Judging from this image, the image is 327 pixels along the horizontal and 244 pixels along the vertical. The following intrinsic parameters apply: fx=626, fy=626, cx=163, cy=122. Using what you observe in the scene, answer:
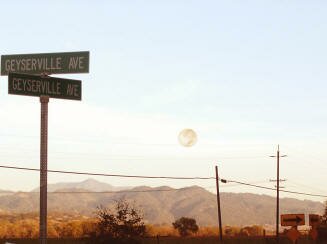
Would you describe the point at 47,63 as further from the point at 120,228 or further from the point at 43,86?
the point at 120,228

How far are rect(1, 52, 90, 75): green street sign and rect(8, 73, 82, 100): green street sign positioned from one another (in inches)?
7.9

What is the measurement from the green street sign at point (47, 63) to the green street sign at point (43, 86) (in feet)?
0.66

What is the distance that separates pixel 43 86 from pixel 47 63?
47 centimetres

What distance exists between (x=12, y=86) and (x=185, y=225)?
124139 mm

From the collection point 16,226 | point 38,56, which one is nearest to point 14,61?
point 38,56

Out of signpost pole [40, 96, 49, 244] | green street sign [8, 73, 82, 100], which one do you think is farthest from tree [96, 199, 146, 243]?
signpost pole [40, 96, 49, 244]

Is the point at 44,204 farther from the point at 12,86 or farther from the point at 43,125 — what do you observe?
the point at 12,86

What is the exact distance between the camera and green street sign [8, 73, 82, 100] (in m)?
11.7

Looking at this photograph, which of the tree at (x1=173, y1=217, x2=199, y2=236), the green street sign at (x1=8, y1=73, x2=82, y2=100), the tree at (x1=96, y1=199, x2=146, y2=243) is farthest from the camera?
the tree at (x1=173, y1=217, x2=199, y2=236)

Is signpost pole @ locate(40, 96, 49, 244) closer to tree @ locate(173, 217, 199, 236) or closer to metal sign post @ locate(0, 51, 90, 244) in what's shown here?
metal sign post @ locate(0, 51, 90, 244)

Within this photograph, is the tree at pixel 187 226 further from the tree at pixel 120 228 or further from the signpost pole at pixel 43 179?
the signpost pole at pixel 43 179

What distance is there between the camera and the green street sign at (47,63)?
39.1 ft

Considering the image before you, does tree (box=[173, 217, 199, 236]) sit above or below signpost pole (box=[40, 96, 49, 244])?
below

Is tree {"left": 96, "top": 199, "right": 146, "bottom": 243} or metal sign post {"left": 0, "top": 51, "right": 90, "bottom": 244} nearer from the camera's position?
metal sign post {"left": 0, "top": 51, "right": 90, "bottom": 244}
